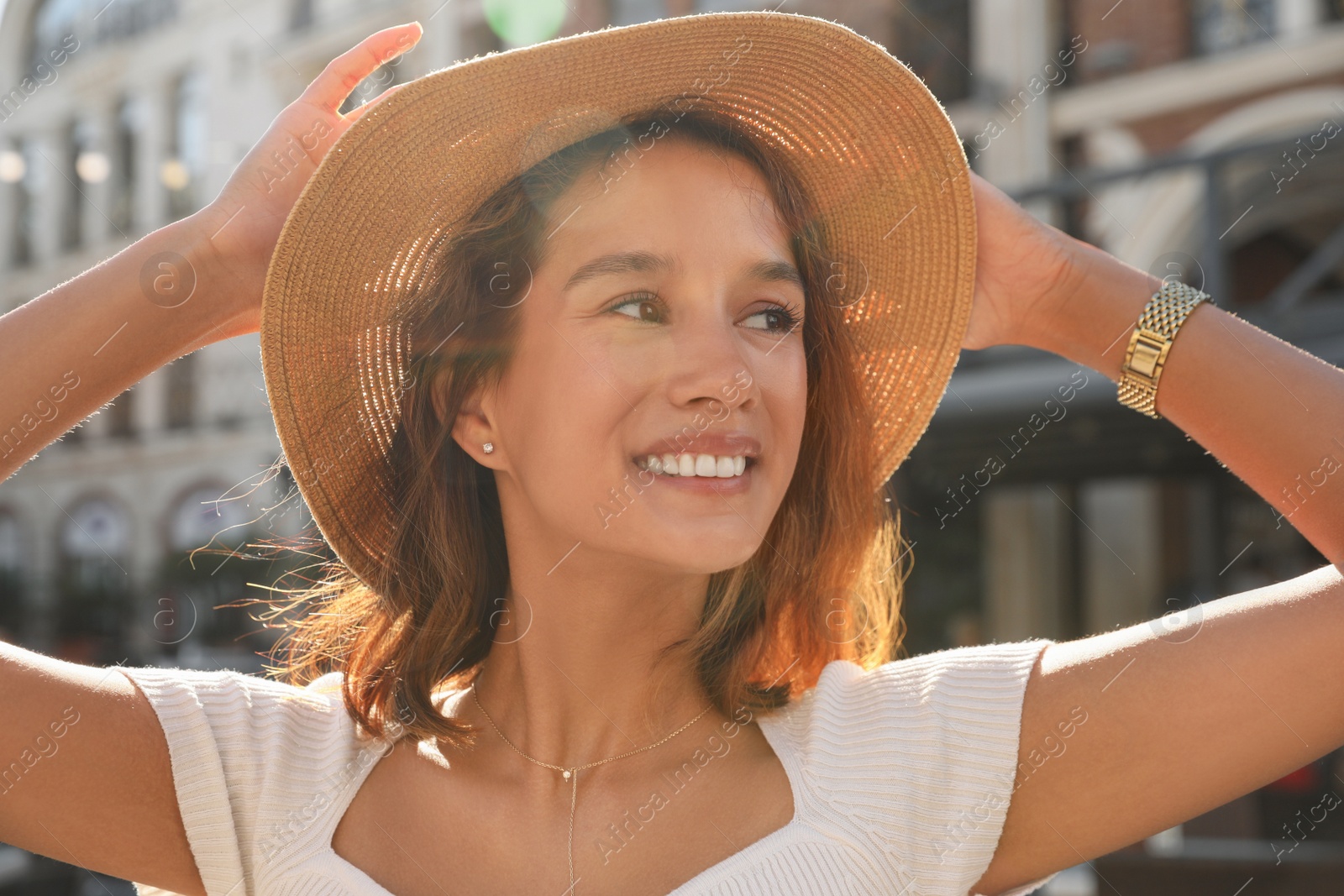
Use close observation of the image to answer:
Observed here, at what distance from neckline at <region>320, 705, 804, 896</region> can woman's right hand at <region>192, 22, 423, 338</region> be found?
668 mm

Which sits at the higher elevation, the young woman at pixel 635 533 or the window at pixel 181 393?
the young woman at pixel 635 533

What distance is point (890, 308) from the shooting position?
6.22 ft

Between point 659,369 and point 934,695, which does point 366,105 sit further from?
point 934,695

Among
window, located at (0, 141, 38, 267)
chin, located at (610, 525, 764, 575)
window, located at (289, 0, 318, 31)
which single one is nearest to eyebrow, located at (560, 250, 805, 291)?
chin, located at (610, 525, 764, 575)

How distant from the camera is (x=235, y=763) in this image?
1541 mm

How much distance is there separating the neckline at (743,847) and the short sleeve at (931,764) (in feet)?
0.08

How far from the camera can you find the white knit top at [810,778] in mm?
1393

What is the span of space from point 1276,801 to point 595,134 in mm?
5721

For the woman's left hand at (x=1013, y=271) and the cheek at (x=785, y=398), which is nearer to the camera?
the cheek at (x=785, y=398)

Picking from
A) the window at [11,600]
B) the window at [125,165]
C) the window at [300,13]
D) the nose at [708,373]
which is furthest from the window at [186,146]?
the nose at [708,373]

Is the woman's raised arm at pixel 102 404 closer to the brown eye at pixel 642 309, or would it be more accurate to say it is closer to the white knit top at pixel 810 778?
the white knit top at pixel 810 778

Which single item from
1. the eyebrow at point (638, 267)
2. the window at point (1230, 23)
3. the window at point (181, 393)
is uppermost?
the window at point (1230, 23)

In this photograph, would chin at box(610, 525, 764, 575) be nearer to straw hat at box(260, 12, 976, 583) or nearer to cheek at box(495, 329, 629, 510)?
cheek at box(495, 329, 629, 510)

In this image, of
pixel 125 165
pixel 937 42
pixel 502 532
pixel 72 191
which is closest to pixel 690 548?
pixel 502 532
